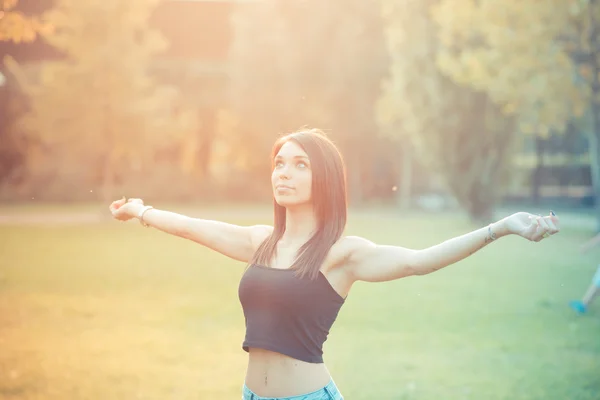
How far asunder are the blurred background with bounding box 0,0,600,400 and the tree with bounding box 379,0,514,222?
0.06m

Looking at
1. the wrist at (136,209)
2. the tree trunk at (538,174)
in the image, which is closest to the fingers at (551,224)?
the wrist at (136,209)

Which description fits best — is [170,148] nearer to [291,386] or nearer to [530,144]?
[530,144]

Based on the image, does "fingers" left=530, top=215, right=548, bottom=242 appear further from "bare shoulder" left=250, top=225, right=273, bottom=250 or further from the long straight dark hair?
"bare shoulder" left=250, top=225, right=273, bottom=250

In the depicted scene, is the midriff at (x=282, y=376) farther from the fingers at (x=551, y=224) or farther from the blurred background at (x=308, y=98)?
the blurred background at (x=308, y=98)

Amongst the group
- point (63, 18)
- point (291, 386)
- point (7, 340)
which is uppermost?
point (63, 18)

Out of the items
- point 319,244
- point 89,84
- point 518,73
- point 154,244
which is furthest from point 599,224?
point 319,244

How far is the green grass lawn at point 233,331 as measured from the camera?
659cm

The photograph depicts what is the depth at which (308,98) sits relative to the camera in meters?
30.0

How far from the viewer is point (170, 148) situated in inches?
1367

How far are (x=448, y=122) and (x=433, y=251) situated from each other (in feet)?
65.0

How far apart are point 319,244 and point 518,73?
14.8 metres

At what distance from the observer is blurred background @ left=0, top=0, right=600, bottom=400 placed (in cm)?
743

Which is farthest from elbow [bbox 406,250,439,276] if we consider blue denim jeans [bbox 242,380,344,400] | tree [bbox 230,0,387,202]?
tree [bbox 230,0,387,202]

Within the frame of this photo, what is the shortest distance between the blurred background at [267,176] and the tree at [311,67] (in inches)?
3.2
